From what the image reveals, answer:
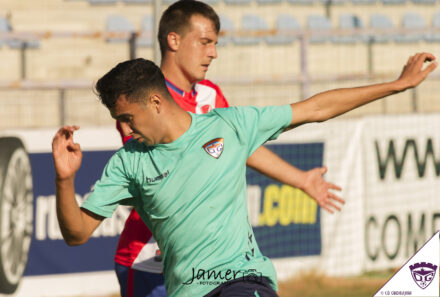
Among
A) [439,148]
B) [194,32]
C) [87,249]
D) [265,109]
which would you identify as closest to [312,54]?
[439,148]

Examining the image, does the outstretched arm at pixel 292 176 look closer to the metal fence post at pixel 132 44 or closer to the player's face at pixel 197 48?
→ the player's face at pixel 197 48

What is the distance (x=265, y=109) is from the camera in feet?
13.3

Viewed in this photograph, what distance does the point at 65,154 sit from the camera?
→ 11.8 feet

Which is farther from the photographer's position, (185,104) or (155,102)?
(185,104)

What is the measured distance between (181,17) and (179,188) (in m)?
1.54

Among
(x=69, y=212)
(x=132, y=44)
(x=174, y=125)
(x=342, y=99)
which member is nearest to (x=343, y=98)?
(x=342, y=99)

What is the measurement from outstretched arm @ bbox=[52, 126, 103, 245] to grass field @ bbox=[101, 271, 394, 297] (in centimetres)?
512

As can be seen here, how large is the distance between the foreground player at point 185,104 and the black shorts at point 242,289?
0.96 meters

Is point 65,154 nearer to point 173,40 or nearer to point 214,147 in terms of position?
point 214,147

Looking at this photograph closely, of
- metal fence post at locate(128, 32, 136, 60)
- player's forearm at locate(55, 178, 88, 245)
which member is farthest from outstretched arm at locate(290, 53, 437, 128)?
metal fence post at locate(128, 32, 136, 60)

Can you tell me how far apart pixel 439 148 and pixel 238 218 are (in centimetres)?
682

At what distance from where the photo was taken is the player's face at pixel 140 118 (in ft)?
12.2

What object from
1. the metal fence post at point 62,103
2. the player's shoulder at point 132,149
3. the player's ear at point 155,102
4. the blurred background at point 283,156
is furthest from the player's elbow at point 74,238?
the metal fence post at point 62,103

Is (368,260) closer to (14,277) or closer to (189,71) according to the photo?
(14,277)
